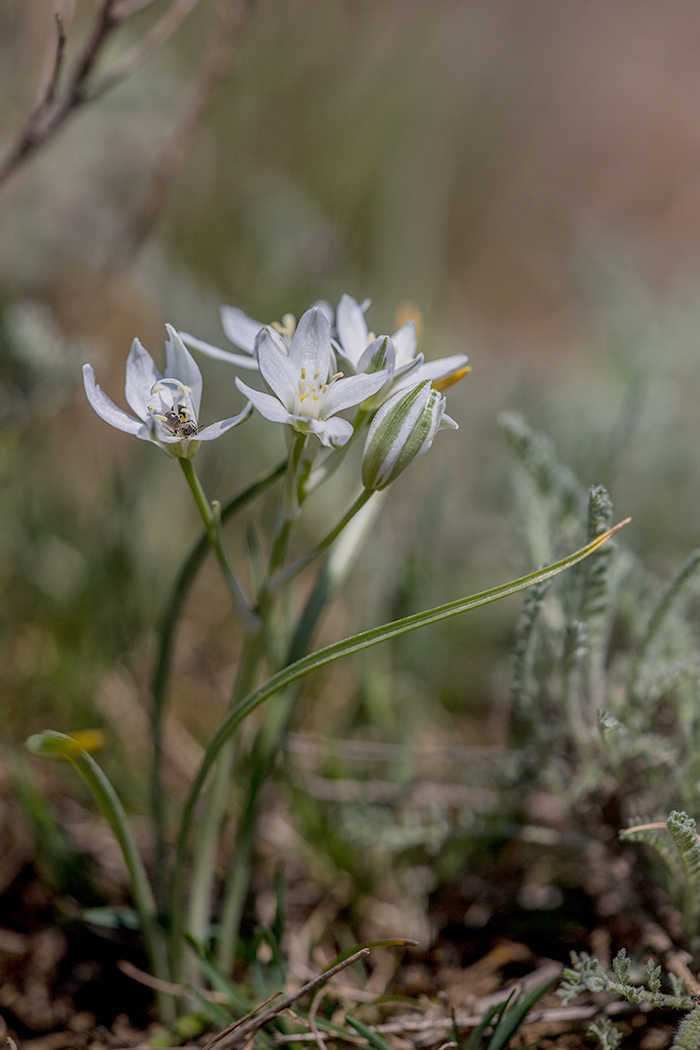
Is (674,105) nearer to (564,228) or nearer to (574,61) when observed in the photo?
(574,61)

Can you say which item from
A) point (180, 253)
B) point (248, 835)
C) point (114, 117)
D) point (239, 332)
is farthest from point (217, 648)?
point (114, 117)

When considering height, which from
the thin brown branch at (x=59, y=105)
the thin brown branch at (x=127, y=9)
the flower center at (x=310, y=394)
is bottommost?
the flower center at (x=310, y=394)

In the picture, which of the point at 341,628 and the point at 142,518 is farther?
the point at 341,628

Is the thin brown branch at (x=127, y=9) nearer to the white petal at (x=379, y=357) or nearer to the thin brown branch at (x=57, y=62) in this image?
the thin brown branch at (x=57, y=62)

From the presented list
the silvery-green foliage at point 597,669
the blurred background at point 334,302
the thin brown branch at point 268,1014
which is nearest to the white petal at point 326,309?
the silvery-green foliage at point 597,669

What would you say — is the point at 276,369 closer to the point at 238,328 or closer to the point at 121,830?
the point at 238,328

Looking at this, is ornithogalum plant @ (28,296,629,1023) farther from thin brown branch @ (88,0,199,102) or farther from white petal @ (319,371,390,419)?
thin brown branch @ (88,0,199,102)

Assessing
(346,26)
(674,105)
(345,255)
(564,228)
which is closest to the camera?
(345,255)
